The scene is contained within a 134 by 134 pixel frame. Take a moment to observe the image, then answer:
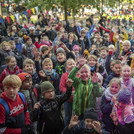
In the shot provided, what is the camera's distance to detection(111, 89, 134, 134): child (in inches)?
97.3

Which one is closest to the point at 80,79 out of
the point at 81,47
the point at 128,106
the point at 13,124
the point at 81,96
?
the point at 81,96

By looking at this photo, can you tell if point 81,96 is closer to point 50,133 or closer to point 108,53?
point 50,133

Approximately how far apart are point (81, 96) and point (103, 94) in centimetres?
39

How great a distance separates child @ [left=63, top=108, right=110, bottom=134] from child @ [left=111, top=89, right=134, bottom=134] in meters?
0.26

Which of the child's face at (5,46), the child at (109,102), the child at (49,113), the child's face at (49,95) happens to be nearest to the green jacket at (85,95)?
the child at (109,102)

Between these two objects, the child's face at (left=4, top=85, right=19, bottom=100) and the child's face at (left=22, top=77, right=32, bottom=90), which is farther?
the child's face at (left=22, top=77, right=32, bottom=90)

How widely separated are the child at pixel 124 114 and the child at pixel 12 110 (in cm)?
131

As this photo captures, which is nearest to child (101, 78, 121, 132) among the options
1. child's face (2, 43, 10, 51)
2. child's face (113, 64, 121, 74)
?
child's face (113, 64, 121, 74)

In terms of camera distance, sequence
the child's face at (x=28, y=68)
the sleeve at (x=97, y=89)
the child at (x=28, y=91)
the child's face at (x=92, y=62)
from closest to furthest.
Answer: the child at (x=28, y=91) < the sleeve at (x=97, y=89) < the child's face at (x=28, y=68) < the child's face at (x=92, y=62)

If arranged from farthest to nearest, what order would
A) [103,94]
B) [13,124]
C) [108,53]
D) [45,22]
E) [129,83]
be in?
1. [45,22]
2. [108,53]
3. [129,83]
4. [103,94]
5. [13,124]

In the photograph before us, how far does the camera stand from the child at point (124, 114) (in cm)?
247

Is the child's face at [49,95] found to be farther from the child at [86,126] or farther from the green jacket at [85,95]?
the green jacket at [85,95]

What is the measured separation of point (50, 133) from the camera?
2.69m

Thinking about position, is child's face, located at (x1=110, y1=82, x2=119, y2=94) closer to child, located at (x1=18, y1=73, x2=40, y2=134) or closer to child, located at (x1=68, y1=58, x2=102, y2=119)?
child, located at (x1=68, y1=58, x2=102, y2=119)
